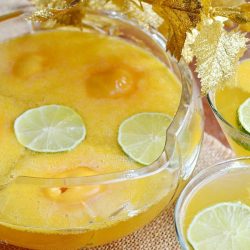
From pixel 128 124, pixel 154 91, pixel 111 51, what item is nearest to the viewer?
pixel 128 124

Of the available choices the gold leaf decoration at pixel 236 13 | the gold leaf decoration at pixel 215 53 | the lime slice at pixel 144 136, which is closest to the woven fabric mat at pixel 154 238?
the lime slice at pixel 144 136

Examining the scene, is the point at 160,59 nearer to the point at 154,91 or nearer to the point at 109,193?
the point at 154,91

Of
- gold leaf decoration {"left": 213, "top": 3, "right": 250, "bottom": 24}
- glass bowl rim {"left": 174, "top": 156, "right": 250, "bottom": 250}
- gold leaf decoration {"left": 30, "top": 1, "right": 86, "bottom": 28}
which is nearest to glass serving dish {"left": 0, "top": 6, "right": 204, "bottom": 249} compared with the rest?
glass bowl rim {"left": 174, "top": 156, "right": 250, "bottom": 250}

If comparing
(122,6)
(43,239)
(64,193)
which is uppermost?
(122,6)

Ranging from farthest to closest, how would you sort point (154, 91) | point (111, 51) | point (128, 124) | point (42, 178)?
point (111, 51), point (154, 91), point (128, 124), point (42, 178)

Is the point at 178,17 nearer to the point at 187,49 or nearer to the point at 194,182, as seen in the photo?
the point at 187,49

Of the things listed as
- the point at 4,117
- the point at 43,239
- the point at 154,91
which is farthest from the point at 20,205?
the point at 154,91
